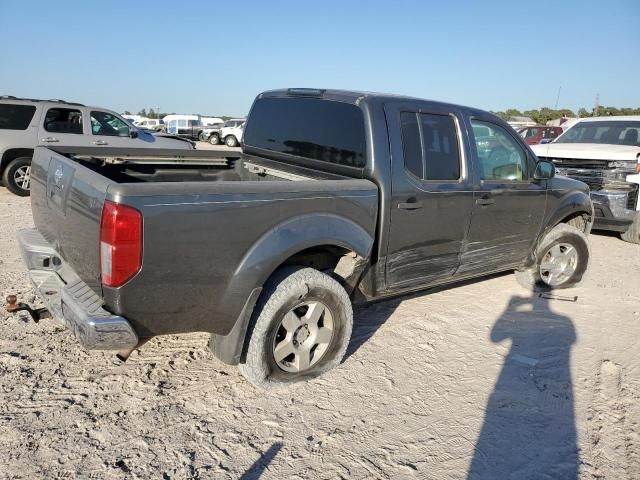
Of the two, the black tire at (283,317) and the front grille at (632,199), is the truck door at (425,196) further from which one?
the front grille at (632,199)

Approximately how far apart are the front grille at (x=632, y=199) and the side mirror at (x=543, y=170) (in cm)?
376

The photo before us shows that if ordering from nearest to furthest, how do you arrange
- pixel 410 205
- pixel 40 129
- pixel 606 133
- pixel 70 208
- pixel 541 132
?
pixel 70 208
pixel 410 205
pixel 606 133
pixel 40 129
pixel 541 132

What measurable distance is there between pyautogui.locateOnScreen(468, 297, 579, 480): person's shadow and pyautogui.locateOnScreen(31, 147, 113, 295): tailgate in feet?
7.57

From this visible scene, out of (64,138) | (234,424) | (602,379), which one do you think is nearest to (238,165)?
(234,424)

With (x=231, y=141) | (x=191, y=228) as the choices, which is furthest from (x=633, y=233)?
(x=231, y=141)

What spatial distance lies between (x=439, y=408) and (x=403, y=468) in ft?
2.16

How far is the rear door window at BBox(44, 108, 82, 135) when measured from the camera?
9.27 meters

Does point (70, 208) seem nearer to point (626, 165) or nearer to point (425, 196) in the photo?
point (425, 196)

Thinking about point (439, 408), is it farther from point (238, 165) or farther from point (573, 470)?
point (238, 165)

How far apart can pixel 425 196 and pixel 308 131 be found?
1.08 m

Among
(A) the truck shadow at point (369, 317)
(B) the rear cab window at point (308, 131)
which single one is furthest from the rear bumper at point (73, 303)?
(B) the rear cab window at point (308, 131)

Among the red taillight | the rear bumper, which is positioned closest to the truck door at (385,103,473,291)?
the red taillight

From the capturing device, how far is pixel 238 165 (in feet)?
15.5

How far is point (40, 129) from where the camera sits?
912 cm
